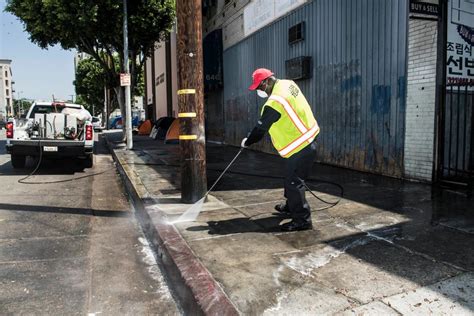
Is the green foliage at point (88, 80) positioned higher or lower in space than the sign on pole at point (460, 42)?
higher

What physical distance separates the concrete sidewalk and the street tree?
1146cm

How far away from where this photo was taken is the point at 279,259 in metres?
3.89

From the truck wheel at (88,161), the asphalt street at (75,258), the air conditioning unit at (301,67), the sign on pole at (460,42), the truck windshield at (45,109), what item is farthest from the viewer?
the truck windshield at (45,109)

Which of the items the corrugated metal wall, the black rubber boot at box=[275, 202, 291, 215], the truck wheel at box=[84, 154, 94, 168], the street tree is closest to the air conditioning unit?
the corrugated metal wall

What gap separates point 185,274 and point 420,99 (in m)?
5.40

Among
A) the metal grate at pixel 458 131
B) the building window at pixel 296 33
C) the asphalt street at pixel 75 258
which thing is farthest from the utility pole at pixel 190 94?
the building window at pixel 296 33

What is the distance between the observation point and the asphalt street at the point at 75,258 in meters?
3.46

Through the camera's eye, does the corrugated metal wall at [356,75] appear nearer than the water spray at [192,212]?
No

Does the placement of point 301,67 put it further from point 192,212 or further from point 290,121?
point 290,121

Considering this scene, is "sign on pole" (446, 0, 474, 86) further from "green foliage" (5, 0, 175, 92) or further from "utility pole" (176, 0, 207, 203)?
"green foliage" (5, 0, 175, 92)

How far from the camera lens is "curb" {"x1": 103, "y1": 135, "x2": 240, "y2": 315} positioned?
121 inches

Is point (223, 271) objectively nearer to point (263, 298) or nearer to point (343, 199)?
point (263, 298)

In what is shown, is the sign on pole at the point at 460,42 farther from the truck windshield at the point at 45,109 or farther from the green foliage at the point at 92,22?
the green foliage at the point at 92,22

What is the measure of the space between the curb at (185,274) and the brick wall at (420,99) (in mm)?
4481
